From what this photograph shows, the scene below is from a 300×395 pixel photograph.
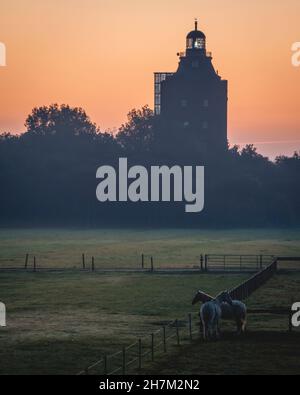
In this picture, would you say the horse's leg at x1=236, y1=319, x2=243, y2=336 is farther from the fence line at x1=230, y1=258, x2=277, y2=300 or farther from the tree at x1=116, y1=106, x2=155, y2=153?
the tree at x1=116, y1=106, x2=155, y2=153

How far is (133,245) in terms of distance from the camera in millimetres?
102750

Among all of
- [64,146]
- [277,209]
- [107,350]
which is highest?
[64,146]

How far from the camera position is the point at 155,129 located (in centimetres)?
16175

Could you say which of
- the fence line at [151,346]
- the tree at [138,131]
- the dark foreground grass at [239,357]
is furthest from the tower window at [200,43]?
the dark foreground grass at [239,357]

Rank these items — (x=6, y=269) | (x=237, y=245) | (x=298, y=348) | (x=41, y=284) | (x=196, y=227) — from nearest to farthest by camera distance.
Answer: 1. (x=298, y=348)
2. (x=41, y=284)
3. (x=6, y=269)
4. (x=237, y=245)
5. (x=196, y=227)

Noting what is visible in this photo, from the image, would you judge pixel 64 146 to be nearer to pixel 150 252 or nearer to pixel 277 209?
pixel 277 209

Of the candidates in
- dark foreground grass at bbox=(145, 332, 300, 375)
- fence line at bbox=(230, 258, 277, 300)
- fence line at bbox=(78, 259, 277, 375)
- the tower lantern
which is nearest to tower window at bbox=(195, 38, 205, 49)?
Answer: the tower lantern

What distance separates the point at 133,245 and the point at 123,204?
127 feet

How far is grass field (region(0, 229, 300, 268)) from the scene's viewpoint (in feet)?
272

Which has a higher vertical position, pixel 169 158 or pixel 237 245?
pixel 169 158

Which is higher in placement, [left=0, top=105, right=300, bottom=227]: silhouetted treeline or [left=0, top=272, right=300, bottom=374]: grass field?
[left=0, top=105, right=300, bottom=227]: silhouetted treeline

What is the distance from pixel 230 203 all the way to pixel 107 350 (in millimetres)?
105679

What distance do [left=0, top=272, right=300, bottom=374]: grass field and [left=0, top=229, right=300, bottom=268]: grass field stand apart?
40.9 feet

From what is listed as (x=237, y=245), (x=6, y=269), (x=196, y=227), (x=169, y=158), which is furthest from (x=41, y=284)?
(x=169, y=158)
